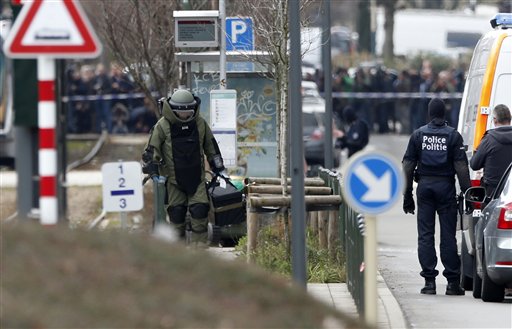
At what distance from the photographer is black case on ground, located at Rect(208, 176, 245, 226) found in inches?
701

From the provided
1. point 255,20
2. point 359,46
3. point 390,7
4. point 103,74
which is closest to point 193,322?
point 255,20

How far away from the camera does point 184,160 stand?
1450 centimetres

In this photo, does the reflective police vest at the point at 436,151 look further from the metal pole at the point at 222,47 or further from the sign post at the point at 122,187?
the metal pole at the point at 222,47

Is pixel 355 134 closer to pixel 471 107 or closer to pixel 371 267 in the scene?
pixel 471 107

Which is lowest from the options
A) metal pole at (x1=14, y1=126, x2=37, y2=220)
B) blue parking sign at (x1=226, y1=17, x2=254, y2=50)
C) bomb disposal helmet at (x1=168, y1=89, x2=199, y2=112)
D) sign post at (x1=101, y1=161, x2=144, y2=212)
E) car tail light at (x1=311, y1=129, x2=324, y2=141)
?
car tail light at (x1=311, y1=129, x2=324, y2=141)

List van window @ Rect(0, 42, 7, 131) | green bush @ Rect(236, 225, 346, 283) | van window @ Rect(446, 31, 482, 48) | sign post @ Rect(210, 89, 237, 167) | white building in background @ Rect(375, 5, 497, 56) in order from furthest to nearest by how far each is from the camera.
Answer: van window @ Rect(446, 31, 482, 48), white building in background @ Rect(375, 5, 497, 56), van window @ Rect(0, 42, 7, 131), sign post @ Rect(210, 89, 237, 167), green bush @ Rect(236, 225, 346, 283)

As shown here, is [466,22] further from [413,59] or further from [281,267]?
[281,267]

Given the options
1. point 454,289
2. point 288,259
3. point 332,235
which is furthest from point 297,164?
point 332,235

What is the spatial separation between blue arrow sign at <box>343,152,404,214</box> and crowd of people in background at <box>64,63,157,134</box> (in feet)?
93.4

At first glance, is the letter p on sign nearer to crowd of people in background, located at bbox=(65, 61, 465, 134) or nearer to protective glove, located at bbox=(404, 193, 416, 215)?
protective glove, located at bbox=(404, 193, 416, 215)

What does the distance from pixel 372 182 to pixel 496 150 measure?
5.51 metres

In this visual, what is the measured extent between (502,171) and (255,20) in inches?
140

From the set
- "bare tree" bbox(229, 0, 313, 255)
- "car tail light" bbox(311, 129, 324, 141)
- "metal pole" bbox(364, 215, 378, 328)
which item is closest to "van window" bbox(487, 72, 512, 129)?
"bare tree" bbox(229, 0, 313, 255)

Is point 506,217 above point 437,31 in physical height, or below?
below
